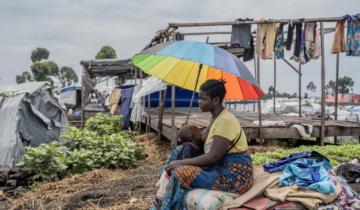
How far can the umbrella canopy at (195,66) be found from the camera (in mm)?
3359

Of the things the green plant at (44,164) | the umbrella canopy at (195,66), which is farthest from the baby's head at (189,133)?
the green plant at (44,164)

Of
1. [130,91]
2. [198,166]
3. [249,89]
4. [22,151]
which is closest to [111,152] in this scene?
[22,151]

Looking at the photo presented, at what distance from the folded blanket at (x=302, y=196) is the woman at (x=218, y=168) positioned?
27cm

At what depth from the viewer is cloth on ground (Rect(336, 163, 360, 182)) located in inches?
150

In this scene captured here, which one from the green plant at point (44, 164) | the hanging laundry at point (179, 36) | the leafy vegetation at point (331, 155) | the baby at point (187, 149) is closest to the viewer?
the baby at point (187, 149)

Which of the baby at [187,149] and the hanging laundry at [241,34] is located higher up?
the hanging laundry at [241,34]

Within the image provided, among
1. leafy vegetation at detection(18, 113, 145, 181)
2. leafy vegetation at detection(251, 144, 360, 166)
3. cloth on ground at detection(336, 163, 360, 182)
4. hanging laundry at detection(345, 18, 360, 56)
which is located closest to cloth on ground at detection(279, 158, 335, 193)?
cloth on ground at detection(336, 163, 360, 182)

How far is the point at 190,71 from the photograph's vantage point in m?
4.59

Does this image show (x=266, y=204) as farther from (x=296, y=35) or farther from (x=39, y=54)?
(x=39, y=54)

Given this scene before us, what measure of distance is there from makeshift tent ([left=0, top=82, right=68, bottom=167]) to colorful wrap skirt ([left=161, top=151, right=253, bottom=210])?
19.4 ft

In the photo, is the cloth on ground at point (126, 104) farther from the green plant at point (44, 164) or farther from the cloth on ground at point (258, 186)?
the cloth on ground at point (258, 186)

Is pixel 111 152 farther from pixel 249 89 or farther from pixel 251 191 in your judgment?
pixel 251 191

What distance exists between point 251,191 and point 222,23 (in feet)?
17.1

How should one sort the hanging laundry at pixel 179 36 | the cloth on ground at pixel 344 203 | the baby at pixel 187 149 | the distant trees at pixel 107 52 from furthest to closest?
the distant trees at pixel 107 52
the hanging laundry at pixel 179 36
the baby at pixel 187 149
the cloth on ground at pixel 344 203
